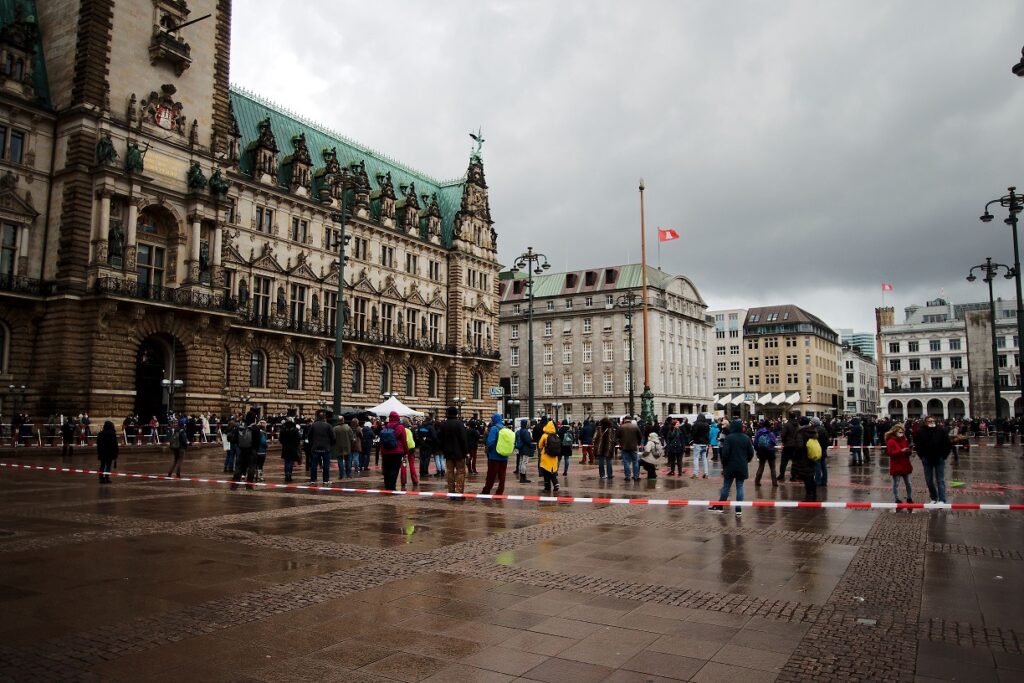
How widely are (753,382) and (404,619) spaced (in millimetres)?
120036

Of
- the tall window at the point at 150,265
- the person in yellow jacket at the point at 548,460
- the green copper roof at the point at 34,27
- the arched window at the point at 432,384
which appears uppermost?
the green copper roof at the point at 34,27

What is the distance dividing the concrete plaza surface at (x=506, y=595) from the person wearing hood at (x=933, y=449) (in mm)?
768

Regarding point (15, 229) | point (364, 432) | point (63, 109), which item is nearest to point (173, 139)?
point (63, 109)

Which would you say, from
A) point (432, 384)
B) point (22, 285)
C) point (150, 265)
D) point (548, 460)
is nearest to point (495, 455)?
point (548, 460)

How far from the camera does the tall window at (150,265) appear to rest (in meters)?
39.2

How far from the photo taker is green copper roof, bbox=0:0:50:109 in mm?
37475

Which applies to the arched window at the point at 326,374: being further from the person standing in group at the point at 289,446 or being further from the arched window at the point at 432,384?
the person standing in group at the point at 289,446

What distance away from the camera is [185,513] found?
507 inches

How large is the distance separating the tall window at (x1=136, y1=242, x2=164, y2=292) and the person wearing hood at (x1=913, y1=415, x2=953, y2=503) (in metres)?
37.0

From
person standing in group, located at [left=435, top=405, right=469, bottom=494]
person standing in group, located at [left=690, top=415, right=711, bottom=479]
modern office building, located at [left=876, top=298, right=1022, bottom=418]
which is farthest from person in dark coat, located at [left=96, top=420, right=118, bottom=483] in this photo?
modern office building, located at [left=876, top=298, right=1022, bottom=418]

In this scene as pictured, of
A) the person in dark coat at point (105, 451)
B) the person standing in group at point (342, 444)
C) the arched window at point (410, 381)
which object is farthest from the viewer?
the arched window at point (410, 381)

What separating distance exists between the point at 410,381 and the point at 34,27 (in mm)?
36357

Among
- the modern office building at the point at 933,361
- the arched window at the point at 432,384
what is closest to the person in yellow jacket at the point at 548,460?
the arched window at the point at 432,384

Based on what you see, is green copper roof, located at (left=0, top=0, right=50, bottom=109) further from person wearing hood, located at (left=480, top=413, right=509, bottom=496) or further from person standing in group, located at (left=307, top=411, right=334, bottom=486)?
person wearing hood, located at (left=480, top=413, right=509, bottom=496)
